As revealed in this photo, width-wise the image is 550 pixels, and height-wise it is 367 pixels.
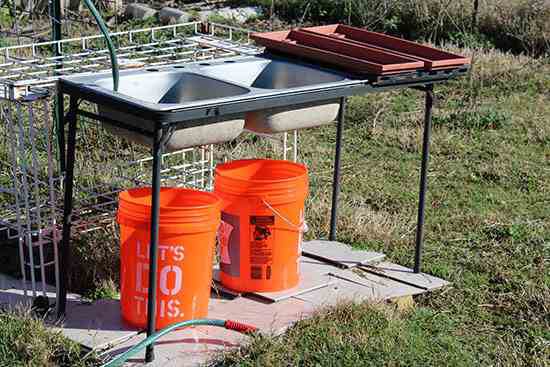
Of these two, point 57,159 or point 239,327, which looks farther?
point 57,159

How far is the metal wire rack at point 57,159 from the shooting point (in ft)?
16.4

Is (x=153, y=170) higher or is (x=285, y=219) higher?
(x=153, y=170)

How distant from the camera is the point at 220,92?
16.8ft

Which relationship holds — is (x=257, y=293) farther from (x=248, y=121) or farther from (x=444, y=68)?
(x=444, y=68)

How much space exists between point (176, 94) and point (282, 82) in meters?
0.60

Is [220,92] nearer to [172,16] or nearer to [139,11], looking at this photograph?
[172,16]

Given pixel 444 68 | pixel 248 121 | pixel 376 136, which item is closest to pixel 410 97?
pixel 376 136

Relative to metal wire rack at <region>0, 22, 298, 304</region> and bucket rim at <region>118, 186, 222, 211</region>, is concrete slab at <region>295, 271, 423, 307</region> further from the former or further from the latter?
metal wire rack at <region>0, 22, 298, 304</region>

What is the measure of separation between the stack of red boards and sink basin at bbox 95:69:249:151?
62cm

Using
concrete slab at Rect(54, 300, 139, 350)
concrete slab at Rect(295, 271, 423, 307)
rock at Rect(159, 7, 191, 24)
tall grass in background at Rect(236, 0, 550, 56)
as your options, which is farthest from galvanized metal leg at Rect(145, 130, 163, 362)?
rock at Rect(159, 7, 191, 24)

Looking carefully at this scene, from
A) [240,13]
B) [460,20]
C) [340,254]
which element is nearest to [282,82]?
[340,254]

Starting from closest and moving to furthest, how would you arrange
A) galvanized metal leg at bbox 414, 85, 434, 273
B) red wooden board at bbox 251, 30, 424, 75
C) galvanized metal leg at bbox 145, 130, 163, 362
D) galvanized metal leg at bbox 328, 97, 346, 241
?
galvanized metal leg at bbox 145, 130, 163, 362, red wooden board at bbox 251, 30, 424, 75, galvanized metal leg at bbox 414, 85, 434, 273, galvanized metal leg at bbox 328, 97, 346, 241

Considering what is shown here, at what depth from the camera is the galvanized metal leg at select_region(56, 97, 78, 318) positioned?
4.80 meters

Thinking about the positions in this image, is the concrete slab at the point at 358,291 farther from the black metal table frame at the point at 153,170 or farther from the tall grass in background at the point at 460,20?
the tall grass in background at the point at 460,20
